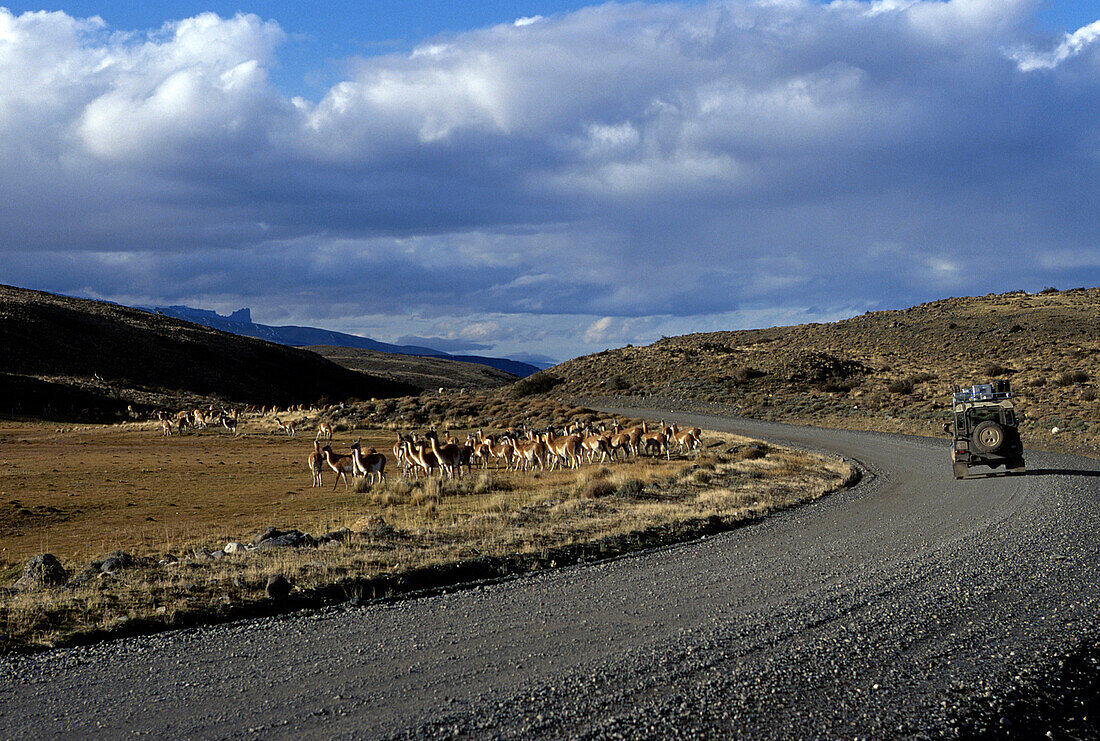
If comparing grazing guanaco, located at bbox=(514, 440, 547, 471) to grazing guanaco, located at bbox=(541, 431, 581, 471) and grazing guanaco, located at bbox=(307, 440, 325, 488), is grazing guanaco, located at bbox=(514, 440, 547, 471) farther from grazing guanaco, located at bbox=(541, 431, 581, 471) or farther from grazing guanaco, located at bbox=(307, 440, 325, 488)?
grazing guanaco, located at bbox=(307, 440, 325, 488)

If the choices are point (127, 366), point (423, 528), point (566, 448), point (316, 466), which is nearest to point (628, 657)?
point (423, 528)

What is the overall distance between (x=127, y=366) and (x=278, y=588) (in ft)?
275

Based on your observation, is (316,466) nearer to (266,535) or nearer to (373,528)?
(373,528)

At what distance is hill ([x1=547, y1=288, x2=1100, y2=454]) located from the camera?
42.0 metres

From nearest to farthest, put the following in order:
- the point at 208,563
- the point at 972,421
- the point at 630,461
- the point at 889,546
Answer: the point at 208,563
the point at 889,546
the point at 972,421
the point at 630,461

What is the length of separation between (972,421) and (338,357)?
593 feet

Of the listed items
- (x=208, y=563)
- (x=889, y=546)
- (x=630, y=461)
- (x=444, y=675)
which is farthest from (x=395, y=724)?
(x=630, y=461)

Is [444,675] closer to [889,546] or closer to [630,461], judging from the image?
[889,546]

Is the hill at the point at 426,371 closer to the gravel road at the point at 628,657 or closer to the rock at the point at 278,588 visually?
the rock at the point at 278,588

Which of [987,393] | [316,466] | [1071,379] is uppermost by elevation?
[1071,379]

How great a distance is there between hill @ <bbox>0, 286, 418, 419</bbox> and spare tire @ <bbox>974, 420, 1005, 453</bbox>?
44190 mm

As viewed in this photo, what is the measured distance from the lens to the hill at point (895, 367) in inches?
1654

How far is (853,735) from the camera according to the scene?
5.63 metres

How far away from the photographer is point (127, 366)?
8275cm
